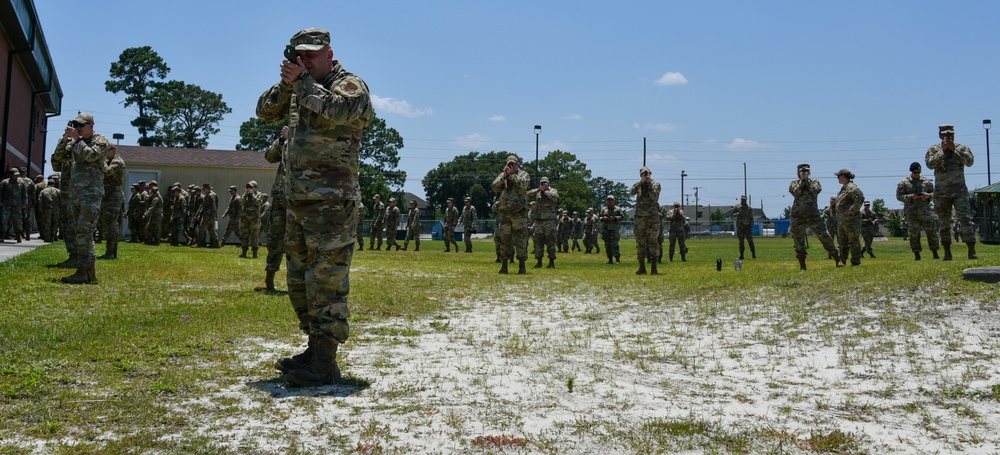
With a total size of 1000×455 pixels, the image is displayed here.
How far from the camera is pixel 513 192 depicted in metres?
18.0

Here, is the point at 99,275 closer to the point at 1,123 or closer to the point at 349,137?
the point at 349,137

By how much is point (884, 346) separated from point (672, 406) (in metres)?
Result: 2.86

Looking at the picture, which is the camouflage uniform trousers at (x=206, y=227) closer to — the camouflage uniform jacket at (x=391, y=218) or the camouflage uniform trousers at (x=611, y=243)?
the camouflage uniform jacket at (x=391, y=218)

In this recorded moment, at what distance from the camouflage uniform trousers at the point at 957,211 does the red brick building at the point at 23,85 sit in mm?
31320

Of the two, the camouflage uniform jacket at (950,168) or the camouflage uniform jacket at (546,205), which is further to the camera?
the camouflage uniform jacket at (546,205)

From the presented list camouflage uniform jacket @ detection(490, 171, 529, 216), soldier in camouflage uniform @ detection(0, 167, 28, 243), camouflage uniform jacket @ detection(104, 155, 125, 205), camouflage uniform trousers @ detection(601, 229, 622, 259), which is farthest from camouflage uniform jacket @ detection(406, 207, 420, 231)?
camouflage uniform jacket @ detection(104, 155, 125, 205)

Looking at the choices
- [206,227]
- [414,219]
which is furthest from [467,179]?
[206,227]

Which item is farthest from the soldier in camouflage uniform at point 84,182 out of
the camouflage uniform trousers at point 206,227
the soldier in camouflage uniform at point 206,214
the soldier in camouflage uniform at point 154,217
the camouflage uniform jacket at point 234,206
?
the soldier in camouflage uniform at point 154,217

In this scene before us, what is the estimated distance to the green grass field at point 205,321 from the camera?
3912 mm

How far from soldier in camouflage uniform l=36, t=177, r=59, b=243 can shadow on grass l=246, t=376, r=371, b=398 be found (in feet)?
73.9

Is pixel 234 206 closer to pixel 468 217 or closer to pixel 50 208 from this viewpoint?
pixel 50 208

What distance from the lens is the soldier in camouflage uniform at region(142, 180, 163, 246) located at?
27656 millimetres

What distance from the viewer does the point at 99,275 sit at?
11.8 m

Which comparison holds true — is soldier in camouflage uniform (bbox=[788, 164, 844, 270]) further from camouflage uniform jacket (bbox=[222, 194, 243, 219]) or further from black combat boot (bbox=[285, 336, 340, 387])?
camouflage uniform jacket (bbox=[222, 194, 243, 219])
